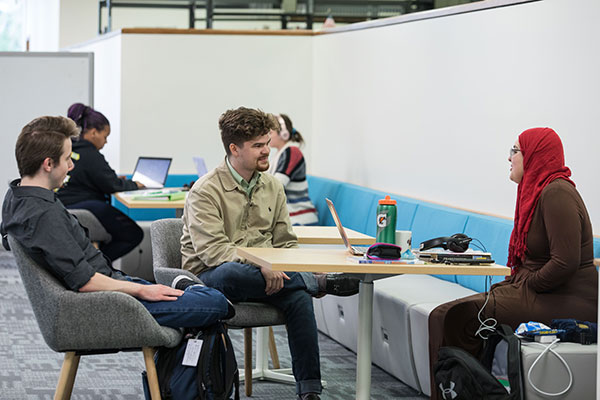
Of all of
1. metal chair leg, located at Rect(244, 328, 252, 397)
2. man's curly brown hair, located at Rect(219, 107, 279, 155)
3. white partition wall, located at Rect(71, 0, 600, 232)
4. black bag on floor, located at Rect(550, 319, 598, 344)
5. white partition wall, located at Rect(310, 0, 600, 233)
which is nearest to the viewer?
black bag on floor, located at Rect(550, 319, 598, 344)

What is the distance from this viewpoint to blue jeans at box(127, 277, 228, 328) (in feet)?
10.7

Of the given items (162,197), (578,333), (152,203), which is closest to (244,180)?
(578,333)

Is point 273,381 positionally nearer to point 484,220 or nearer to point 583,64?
point 484,220

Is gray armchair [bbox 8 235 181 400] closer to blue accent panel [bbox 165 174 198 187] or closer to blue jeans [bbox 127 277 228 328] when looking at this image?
blue jeans [bbox 127 277 228 328]

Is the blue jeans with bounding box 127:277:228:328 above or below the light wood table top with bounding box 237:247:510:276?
below

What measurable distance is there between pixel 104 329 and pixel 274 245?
108 centimetres

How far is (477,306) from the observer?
11.9 ft

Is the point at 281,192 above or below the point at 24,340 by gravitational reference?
above

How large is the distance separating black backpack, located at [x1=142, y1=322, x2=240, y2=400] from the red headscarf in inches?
50.5

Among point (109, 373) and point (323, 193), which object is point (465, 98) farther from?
point (109, 373)

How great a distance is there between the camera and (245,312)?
369 centimetres

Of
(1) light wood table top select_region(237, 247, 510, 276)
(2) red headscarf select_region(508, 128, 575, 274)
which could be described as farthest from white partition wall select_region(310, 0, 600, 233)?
(1) light wood table top select_region(237, 247, 510, 276)

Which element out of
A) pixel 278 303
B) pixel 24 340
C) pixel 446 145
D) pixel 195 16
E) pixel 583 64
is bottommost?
pixel 24 340

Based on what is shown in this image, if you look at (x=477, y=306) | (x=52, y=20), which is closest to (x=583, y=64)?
(x=477, y=306)
